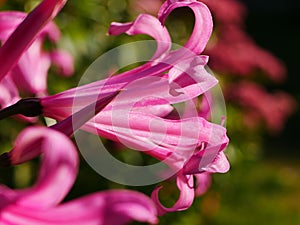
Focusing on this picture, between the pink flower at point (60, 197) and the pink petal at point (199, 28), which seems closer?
the pink flower at point (60, 197)

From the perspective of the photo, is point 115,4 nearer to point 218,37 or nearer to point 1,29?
point 218,37

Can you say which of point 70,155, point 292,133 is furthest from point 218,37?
Result: point 292,133

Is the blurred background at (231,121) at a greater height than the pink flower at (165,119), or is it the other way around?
the pink flower at (165,119)

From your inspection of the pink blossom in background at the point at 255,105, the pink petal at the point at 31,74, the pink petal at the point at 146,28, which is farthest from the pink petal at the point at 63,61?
the pink blossom in background at the point at 255,105

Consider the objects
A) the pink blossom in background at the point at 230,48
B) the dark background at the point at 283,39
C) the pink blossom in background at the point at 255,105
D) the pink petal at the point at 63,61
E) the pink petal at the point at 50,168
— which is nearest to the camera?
the pink petal at the point at 50,168

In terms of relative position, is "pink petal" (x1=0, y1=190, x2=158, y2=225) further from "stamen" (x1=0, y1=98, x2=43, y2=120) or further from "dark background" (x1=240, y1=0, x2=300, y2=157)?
"dark background" (x1=240, y1=0, x2=300, y2=157)

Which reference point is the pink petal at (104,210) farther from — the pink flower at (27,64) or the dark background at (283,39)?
the dark background at (283,39)

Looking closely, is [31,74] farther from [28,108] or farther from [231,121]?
Answer: [231,121]
